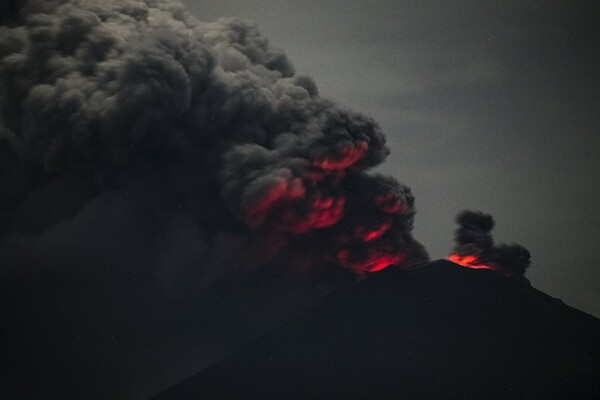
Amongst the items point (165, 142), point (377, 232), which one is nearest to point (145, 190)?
point (165, 142)

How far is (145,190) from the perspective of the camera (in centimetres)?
4147

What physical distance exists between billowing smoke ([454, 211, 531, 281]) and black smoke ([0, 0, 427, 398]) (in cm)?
1047

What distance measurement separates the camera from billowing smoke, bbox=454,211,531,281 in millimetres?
50219

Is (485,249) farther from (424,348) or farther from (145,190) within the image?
(145,190)

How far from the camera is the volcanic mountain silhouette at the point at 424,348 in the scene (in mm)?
37250

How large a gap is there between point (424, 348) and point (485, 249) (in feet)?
44.3

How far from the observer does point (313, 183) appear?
4094 cm

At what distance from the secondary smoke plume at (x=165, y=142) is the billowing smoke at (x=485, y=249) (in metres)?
9.71

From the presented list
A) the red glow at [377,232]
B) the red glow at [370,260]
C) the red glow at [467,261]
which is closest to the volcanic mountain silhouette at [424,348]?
the red glow at [370,260]

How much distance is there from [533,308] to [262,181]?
22962mm

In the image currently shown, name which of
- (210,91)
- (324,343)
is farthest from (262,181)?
(324,343)

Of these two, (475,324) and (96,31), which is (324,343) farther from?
(96,31)

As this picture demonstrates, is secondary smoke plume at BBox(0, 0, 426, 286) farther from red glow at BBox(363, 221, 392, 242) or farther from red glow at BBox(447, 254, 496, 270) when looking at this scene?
red glow at BBox(447, 254, 496, 270)

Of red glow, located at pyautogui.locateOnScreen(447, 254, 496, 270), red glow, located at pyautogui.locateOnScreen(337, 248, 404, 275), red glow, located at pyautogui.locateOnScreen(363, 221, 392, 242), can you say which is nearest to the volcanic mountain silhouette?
red glow, located at pyautogui.locateOnScreen(337, 248, 404, 275)
